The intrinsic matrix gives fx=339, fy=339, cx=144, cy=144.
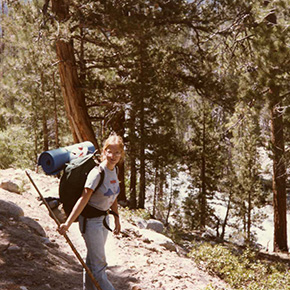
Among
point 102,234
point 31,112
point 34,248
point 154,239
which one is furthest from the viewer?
point 31,112

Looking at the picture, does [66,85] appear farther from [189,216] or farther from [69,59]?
[189,216]

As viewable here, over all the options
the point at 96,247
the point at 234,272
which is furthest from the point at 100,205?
the point at 234,272

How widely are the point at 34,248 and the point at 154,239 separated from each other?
3.13 m

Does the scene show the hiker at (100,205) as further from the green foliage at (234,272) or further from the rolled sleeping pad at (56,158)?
the green foliage at (234,272)

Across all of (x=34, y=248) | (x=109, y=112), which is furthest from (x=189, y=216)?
(x=34, y=248)

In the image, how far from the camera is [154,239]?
24.2ft

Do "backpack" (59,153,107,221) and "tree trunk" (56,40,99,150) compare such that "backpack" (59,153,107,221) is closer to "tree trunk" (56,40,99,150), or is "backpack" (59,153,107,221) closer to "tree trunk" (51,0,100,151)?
"tree trunk" (51,0,100,151)

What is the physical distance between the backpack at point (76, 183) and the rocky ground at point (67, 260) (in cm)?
117

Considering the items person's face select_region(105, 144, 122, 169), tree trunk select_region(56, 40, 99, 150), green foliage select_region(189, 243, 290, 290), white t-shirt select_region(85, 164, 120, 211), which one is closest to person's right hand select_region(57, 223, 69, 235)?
white t-shirt select_region(85, 164, 120, 211)

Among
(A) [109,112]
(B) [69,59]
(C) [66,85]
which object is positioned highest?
(B) [69,59]

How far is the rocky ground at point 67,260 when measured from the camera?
4.16 m

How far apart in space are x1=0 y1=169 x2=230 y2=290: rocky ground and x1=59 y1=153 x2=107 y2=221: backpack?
46.2 inches

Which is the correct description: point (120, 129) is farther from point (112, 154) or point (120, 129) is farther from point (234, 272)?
point (112, 154)

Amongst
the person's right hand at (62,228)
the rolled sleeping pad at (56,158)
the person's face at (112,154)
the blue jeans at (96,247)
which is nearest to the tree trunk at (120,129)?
Answer: the rolled sleeping pad at (56,158)
